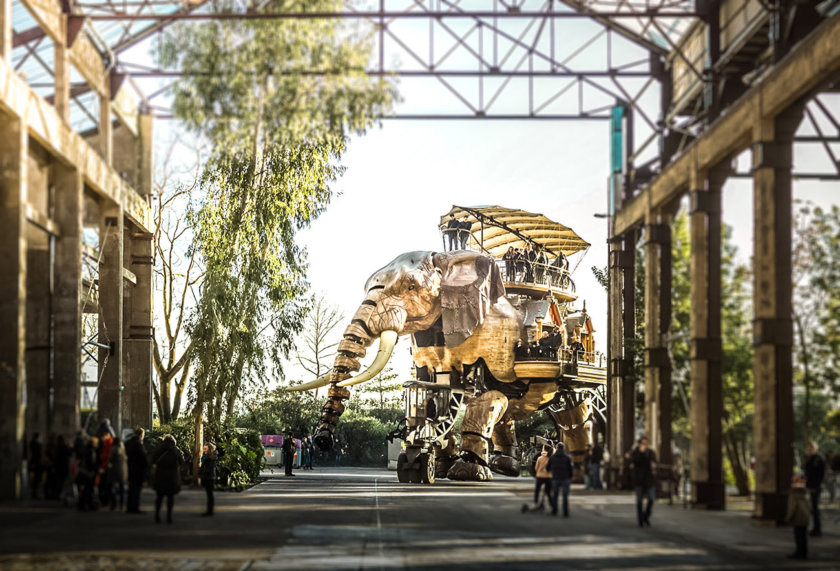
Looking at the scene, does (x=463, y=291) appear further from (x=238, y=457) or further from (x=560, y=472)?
(x=560, y=472)

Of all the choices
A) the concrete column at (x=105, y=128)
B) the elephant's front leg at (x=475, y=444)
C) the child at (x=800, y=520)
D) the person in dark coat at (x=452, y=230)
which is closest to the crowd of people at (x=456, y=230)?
the person in dark coat at (x=452, y=230)

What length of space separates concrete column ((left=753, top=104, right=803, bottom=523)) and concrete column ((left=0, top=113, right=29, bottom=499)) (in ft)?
39.4

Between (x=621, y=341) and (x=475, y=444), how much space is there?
636 centimetres

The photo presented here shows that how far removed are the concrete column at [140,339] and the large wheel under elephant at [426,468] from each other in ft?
25.1

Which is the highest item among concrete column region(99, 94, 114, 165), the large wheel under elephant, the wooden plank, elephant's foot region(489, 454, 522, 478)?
concrete column region(99, 94, 114, 165)

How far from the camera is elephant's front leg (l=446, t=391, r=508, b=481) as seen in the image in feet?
114

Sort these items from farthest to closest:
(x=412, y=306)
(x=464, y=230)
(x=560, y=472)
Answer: (x=464, y=230), (x=412, y=306), (x=560, y=472)

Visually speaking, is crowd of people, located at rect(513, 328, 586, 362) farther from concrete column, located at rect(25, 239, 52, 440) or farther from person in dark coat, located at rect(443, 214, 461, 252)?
concrete column, located at rect(25, 239, 52, 440)

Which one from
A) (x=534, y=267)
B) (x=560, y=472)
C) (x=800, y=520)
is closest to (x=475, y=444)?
(x=534, y=267)

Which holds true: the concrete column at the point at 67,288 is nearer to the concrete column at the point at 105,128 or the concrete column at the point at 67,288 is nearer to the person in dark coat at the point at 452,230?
the concrete column at the point at 105,128

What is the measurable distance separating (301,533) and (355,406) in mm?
54935

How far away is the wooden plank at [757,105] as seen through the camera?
666 inches

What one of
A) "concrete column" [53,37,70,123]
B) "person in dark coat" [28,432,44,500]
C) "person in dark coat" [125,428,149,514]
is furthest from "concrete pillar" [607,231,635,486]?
"person in dark coat" [28,432,44,500]

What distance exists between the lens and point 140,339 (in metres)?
33.5
